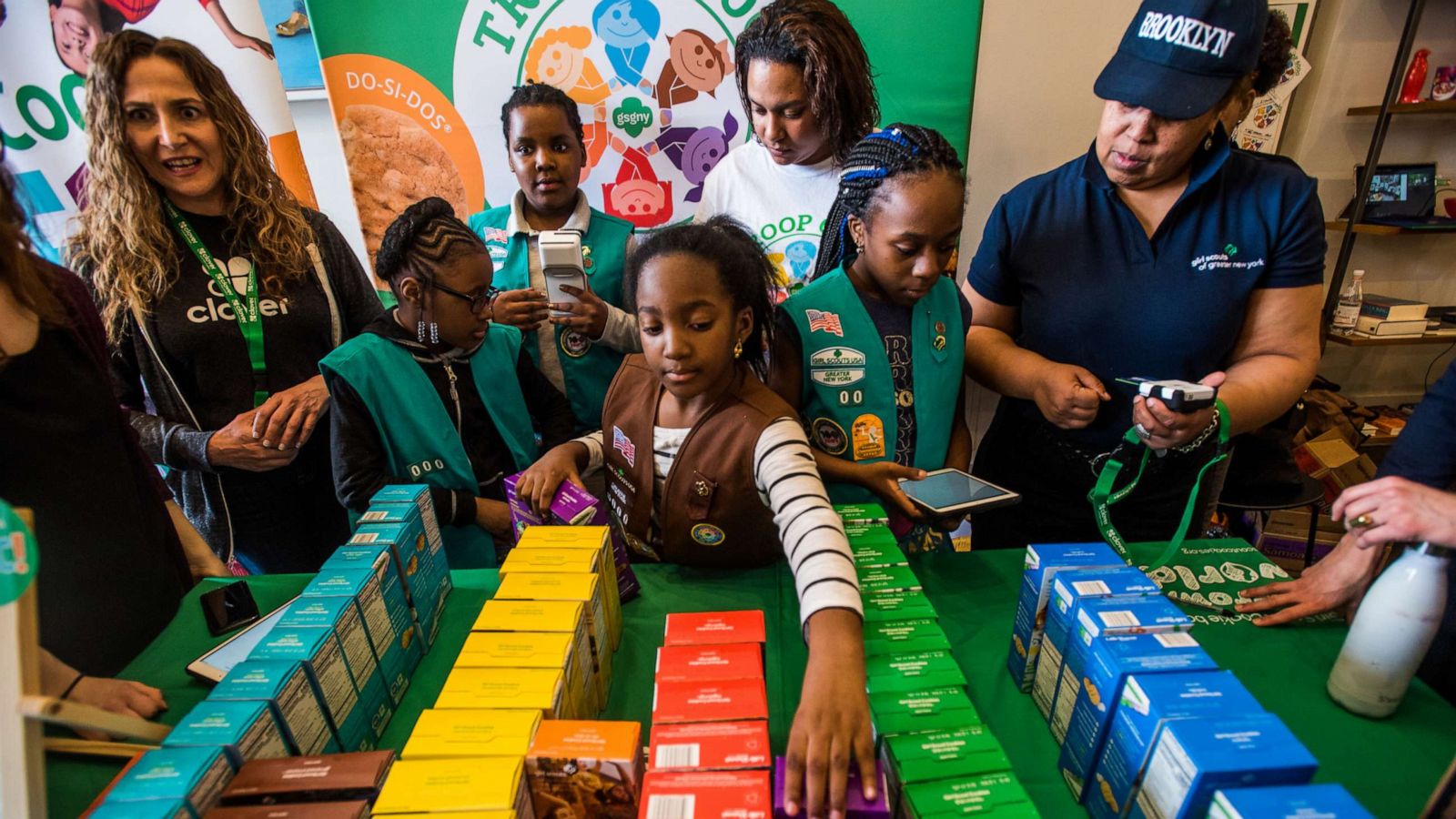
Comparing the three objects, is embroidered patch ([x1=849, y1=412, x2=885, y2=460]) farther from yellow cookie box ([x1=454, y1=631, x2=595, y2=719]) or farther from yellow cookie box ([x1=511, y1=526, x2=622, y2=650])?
yellow cookie box ([x1=454, y1=631, x2=595, y2=719])

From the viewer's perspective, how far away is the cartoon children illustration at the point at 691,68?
270cm

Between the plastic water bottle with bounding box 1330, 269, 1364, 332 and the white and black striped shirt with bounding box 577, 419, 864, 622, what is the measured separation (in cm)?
342

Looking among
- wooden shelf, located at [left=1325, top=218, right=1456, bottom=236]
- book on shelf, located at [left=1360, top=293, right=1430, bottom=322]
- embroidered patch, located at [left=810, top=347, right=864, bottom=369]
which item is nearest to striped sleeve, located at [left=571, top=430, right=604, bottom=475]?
embroidered patch, located at [left=810, top=347, right=864, bottom=369]

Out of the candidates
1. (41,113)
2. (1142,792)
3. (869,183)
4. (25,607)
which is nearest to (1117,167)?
(869,183)

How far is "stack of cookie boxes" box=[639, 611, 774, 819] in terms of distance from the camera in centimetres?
76

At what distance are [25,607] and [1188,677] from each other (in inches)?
46.9

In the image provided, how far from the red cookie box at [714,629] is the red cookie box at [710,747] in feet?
0.56

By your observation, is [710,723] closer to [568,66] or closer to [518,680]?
[518,680]

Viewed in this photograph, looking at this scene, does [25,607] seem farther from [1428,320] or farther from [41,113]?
[1428,320]

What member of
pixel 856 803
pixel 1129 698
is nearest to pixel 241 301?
pixel 856 803

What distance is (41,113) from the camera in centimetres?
255

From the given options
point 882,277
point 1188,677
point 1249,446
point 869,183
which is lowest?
point 1249,446

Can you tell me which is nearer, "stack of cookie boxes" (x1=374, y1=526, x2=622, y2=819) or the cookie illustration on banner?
"stack of cookie boxes" (x1=374, y1=526, x2=622, y2=819)

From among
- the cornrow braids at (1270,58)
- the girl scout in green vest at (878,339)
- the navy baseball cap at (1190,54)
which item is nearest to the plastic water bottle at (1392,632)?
the girl scout in green vest at (878,339)
